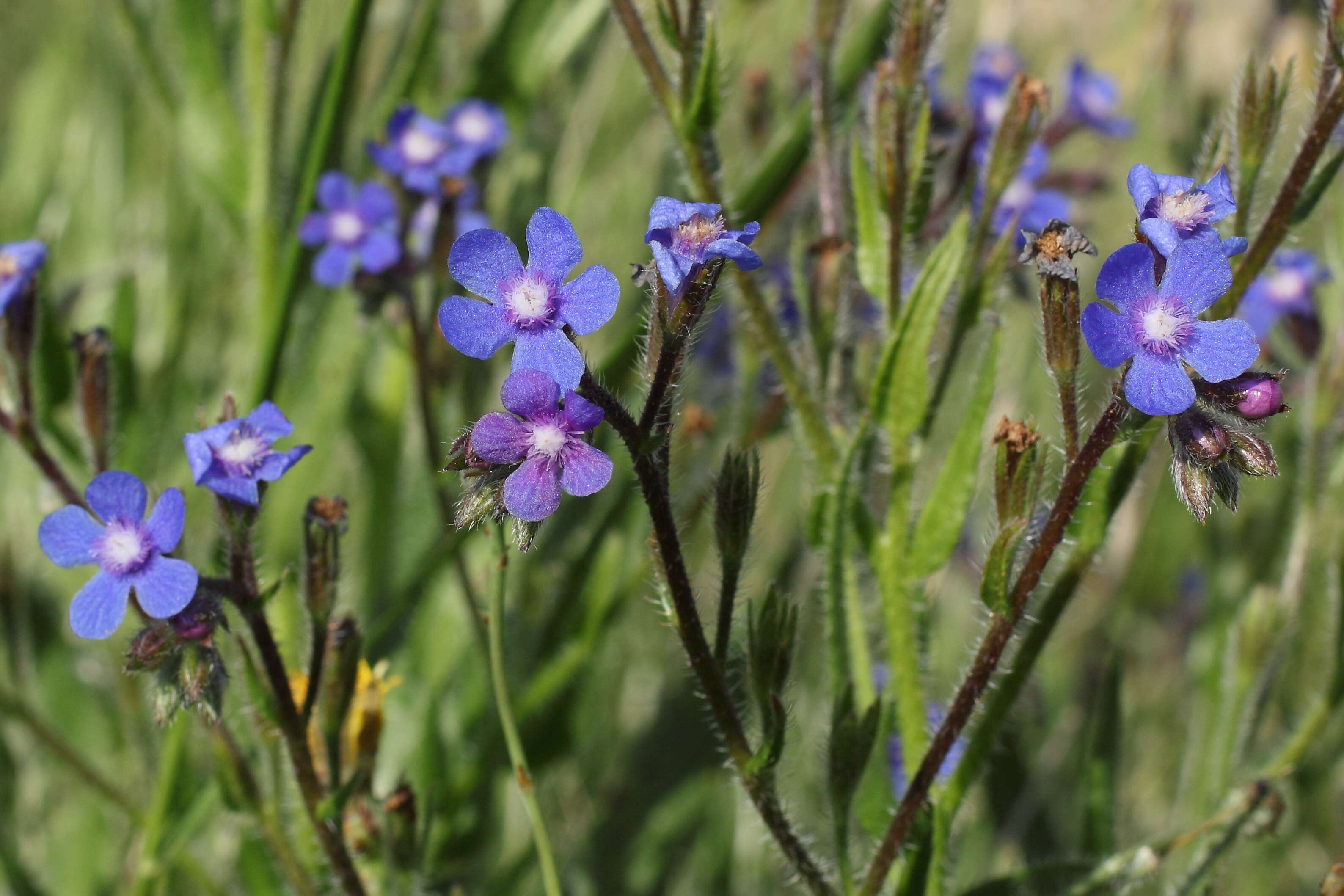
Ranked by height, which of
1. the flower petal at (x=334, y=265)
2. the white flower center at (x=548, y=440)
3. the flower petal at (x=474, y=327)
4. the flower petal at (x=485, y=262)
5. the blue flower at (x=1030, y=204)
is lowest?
the white flower center at (x=548, y=440)

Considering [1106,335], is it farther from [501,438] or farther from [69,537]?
[69,537]

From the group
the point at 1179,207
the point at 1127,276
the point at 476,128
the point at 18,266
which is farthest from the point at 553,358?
the point at 476,128

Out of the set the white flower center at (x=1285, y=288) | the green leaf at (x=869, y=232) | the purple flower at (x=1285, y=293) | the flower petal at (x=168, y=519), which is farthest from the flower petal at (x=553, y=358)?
the white flower center at (x=1285, y=288)

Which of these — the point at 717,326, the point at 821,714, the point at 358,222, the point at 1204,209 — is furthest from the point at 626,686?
the point at 1204,209

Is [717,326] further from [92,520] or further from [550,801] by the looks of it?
[92,520]

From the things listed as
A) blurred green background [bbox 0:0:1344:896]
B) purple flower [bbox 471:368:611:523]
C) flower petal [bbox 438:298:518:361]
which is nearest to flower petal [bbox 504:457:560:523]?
purple flower [bbox 471:368:611:523]

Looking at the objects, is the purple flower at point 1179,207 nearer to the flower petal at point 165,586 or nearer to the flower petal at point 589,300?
the flower petal at point 589,300
